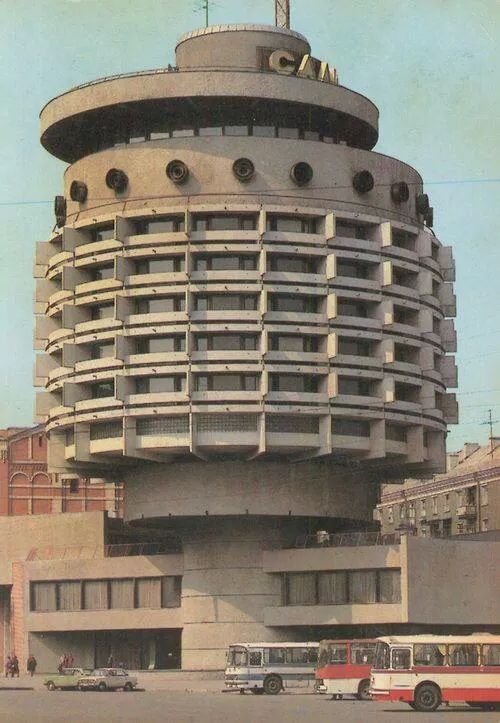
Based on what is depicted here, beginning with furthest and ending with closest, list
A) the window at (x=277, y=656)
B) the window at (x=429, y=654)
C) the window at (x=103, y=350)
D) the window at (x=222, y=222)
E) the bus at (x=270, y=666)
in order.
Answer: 1. the window at (x=103, y=350)
2. the window at (x=222, y=222)
3. the window at (x=277, y=656)
4. the bus at (x=270, y=666)
5. the window at (x=429, y=654)

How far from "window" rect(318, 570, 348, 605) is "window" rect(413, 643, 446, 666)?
31.5 m

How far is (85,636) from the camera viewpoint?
3976 inches

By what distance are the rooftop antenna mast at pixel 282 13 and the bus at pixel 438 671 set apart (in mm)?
48687

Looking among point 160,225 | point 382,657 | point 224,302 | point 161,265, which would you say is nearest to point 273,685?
point 382,657

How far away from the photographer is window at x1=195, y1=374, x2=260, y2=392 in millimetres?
86875

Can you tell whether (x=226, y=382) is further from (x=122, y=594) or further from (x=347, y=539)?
(x=122, y=594)

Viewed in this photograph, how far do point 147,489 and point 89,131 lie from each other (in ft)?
73.5

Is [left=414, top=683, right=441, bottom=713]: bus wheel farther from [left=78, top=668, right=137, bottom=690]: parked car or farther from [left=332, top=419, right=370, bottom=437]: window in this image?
[left=332, top=419, right=370, bottom=437]: window

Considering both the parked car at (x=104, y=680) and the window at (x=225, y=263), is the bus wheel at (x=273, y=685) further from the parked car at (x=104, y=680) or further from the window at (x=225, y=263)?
the window at (x=225, y=263)

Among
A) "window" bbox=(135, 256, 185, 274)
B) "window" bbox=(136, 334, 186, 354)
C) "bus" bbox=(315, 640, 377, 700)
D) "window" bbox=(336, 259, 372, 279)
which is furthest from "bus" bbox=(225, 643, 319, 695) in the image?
"window" bbox=(336, 259, 372, 279)

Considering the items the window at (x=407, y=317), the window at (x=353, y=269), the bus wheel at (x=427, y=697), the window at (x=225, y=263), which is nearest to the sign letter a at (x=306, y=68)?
the window at (x=353, y=269)

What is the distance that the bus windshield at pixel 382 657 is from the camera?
5722 centimetres

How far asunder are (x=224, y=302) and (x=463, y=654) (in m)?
35.4

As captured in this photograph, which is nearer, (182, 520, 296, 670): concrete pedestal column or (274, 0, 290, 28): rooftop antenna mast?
(182, 520, 296, 670): concrete pedestal column
